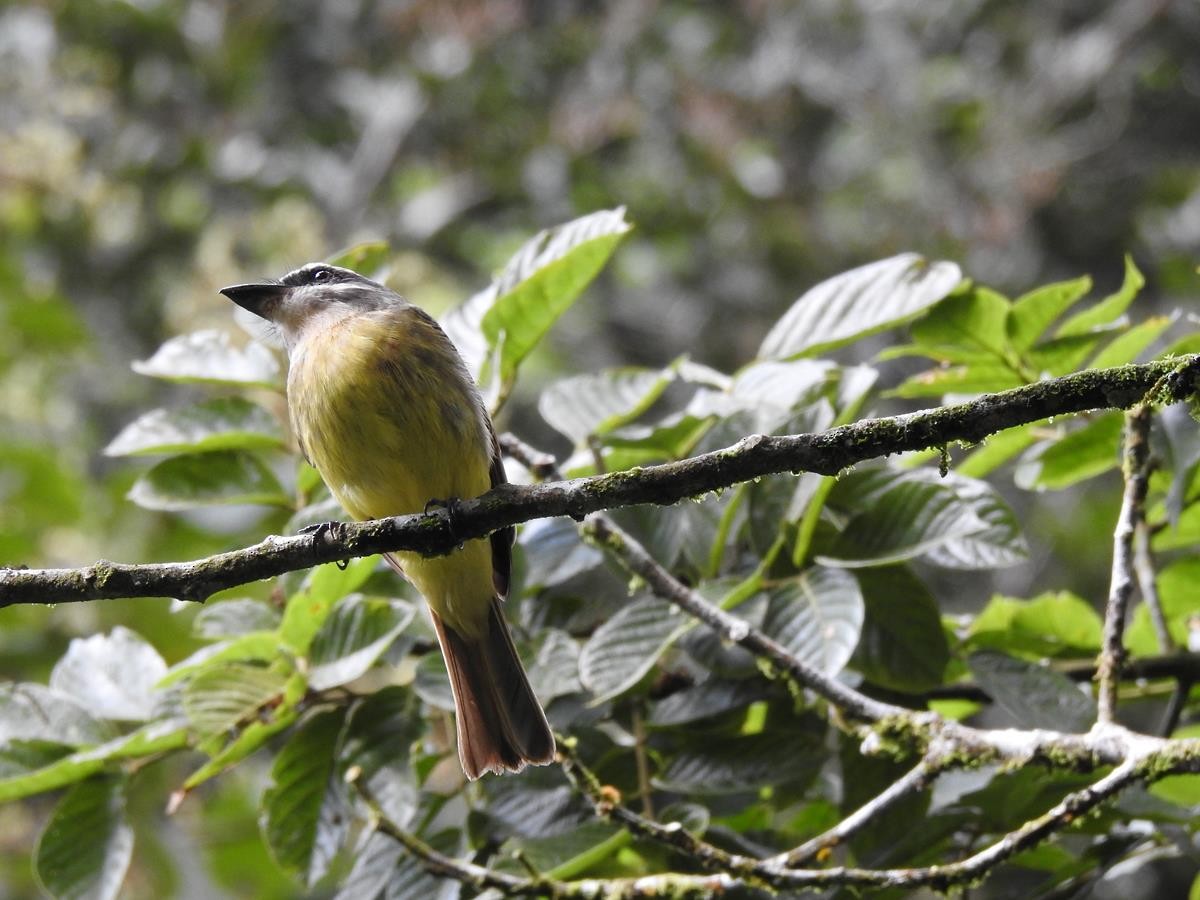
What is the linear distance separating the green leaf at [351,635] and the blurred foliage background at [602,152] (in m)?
4.32

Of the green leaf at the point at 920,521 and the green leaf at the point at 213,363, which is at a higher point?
the green leaf at the point at 213,363

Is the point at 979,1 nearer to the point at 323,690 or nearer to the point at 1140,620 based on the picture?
the point at 1140,620

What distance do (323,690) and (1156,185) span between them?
778 cm

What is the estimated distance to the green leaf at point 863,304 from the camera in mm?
2172

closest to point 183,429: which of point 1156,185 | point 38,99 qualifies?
point 38,99

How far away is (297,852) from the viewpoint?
6.94ft

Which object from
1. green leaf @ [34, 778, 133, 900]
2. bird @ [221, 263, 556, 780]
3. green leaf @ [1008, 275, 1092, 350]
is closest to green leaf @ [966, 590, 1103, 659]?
green leaf @ [1008, 275, 1092, 350]

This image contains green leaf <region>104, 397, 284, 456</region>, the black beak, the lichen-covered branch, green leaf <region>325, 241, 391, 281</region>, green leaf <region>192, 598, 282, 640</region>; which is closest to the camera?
the lichen-covered branch

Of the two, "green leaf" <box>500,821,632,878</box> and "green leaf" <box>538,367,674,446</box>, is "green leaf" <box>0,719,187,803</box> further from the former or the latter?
"green leaf" <box>538,367,674,446</box>

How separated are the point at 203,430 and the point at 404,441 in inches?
13.6

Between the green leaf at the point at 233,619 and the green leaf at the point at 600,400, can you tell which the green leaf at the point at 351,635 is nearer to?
the green leaf at the point at 233,619

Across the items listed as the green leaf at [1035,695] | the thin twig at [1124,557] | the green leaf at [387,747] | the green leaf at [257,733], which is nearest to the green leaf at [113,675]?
the green leaf at [257,733]

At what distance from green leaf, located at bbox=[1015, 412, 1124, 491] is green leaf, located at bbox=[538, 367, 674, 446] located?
63 cm

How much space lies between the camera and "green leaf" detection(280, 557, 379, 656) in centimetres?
205
